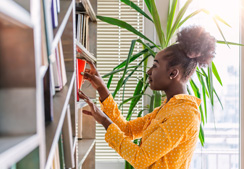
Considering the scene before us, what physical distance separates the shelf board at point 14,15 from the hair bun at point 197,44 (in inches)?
46.8

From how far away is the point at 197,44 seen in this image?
1542mm

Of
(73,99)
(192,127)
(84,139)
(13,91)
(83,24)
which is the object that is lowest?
(84,139)

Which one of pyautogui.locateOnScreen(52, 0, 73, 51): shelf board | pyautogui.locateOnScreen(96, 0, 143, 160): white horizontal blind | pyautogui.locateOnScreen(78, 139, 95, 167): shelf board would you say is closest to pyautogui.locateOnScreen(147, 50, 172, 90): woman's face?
pyautogui.locateOnScreen(78, 139, 95, 167): shelf board

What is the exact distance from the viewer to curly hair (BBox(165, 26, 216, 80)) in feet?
5.08

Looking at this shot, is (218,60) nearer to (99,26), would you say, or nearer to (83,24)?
(99,26)

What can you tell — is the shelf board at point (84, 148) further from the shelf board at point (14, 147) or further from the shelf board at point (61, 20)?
the shelf board at point (14, 147)

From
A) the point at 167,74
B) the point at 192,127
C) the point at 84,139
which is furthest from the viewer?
the point at 84,139

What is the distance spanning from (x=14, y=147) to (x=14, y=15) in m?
0.18

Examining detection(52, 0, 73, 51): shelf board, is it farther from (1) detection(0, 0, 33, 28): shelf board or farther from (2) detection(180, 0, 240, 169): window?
(2) detection(180, 0, 240, 169): window


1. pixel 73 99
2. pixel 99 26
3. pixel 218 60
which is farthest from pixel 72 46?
pixel 218 60

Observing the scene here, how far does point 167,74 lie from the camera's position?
1.59 m

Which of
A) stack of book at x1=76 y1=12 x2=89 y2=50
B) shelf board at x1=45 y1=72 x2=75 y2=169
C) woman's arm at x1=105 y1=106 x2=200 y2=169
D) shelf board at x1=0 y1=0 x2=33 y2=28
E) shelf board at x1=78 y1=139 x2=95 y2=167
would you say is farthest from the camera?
stack of book at x1=76 y1=12 x2=89 y2=50

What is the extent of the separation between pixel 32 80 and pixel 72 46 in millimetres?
732

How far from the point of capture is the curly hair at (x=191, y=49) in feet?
5.08
